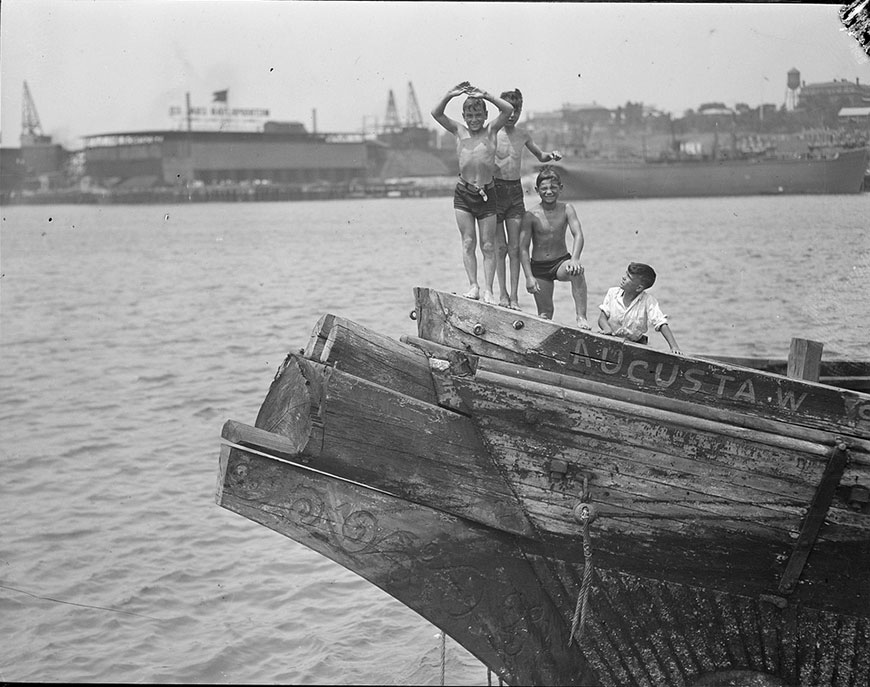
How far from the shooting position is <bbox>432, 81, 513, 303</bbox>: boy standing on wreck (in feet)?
17.3

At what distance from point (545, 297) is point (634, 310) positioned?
32.9 inches

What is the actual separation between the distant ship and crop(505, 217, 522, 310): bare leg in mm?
14386

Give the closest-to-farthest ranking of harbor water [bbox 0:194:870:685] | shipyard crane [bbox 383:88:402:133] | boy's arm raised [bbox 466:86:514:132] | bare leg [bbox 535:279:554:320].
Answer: boy's arm raised [bbox 466:86:514:132] → bare leg [bbox 535:279:554:320] → harbor water [bbox 0:194:870:685] → shipyard crane [bbox 383:88:402:133]

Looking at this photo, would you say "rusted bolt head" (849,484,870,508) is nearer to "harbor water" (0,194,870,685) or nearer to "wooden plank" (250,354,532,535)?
"wooden plank" (250,354,532,535)

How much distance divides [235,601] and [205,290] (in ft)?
58.0

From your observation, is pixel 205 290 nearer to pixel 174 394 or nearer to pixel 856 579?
pixel 174 394

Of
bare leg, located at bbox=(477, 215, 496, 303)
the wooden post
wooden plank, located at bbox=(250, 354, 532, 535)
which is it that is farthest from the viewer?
bare leg, located at bbox=(477, 215, 496, 303)

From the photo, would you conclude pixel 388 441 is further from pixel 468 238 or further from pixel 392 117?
pixel 392 117

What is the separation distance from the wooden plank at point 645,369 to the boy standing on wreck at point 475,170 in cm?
86

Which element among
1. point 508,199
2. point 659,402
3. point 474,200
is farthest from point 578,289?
point 659,402

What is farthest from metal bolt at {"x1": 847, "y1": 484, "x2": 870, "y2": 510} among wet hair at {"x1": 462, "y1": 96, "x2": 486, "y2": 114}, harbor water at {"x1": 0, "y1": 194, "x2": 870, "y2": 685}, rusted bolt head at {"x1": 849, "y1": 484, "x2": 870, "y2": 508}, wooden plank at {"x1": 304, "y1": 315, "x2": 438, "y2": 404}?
A: harbor water at {"x1": 0, "y1": 194, "x2": 870, "y2": 685}

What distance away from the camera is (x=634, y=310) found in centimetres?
513

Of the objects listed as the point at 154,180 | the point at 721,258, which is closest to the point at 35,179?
the point at 154,180

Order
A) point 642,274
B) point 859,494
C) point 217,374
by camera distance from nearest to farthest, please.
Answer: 1. point 859,494
2. point 642,274
3. point 217,374
